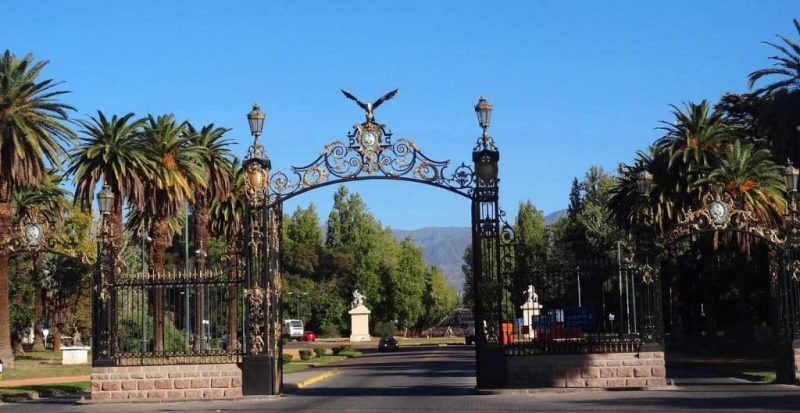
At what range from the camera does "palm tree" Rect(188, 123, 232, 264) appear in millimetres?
50562

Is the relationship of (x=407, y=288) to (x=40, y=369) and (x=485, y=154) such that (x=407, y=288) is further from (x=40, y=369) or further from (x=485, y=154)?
(x=485, y=154)

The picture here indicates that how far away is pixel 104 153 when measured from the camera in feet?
142

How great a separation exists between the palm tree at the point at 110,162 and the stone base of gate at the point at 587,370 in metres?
20.8

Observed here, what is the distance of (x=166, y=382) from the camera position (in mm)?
28031

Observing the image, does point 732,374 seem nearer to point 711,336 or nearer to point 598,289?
point 598,289

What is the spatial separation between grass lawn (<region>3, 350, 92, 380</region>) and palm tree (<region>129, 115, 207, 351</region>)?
613cm

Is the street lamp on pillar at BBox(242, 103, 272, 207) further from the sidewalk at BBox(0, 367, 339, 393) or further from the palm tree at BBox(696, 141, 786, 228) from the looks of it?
the palm tree at BBox(696, 141, 786, 228)

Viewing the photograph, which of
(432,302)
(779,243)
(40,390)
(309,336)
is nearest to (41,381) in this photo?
(40,390)

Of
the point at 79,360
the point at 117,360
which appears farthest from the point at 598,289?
the point at 79,360

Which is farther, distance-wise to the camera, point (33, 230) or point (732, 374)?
point (732, 374)

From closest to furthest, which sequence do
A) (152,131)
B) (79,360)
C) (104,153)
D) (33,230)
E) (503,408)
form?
(503,408) → (33,230) → (104,153) → (152,131) → (79,360)

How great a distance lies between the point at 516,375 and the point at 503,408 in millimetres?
4547

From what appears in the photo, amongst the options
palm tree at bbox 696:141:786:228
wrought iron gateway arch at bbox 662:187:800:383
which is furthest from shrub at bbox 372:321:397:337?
wrought iron gateway arch at bbox 662:187:800:383

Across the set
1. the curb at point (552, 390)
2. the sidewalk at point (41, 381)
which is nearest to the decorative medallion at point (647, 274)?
the curb at point (552, 390)
